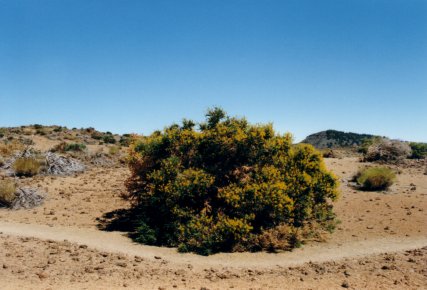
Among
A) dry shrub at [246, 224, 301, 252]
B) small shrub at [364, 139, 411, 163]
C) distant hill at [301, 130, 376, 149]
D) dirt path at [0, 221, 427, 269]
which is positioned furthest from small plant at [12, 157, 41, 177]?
distant hill at [301, 130, 376, 149]

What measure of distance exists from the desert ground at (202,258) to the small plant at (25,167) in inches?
226

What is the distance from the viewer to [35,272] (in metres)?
9.09

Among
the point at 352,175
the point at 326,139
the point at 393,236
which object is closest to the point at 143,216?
the point at 393,236

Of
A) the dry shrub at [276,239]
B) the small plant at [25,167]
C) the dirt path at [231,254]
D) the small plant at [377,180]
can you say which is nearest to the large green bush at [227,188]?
the dry shrub at [276,239]

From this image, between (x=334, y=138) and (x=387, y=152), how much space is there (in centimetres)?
4985

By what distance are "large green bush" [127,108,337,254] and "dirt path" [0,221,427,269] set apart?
540 millimetres

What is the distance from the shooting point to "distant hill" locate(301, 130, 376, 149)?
7412 centimetres

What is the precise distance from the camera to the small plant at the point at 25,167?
21.5 m

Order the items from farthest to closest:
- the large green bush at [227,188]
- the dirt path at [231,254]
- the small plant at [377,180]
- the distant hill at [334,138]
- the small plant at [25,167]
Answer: the distant hill at [334,138] < the small plant at [25,167] < the small plant at [377,180] < the large green bush at [227,188] < the dirt path at [231,254]

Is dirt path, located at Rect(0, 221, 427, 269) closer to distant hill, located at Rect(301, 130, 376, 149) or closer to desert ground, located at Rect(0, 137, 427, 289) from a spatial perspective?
desert ground, located at Rect(0, 137, 427, 289)

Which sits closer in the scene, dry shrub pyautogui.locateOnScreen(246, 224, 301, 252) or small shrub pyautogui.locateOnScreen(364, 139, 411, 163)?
dry shrub pyautogui.locateOnScreen(246, 224, 301, 252)

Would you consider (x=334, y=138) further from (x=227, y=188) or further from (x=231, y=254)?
(x=231, y=254)

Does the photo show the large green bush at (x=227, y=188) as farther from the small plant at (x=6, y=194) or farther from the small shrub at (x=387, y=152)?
the small shrub at (x=387, y=152)

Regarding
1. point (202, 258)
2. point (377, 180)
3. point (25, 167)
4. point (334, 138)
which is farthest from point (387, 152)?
point (334, 138)
